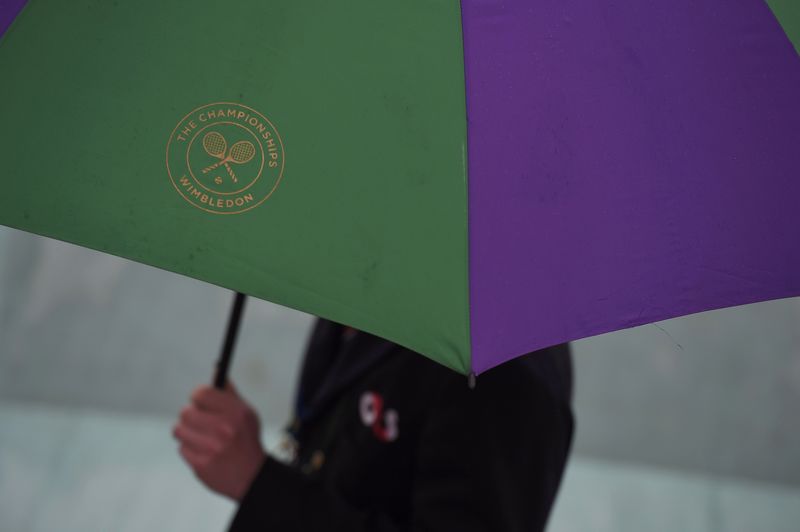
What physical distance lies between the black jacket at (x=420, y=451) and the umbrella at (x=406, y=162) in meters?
0.29

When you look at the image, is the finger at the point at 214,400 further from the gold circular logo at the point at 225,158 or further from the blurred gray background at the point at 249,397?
the blurred gray background at the point at 249,397

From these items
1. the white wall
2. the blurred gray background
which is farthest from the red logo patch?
the white wall

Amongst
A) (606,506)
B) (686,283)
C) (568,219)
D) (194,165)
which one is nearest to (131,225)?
(194,165)

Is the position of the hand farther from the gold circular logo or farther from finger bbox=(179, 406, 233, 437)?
the gold circular logo

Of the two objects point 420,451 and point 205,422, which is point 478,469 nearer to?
point 420,451

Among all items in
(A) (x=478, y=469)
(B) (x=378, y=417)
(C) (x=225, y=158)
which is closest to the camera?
(C) (x=225, y=158)

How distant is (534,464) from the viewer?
1.02m

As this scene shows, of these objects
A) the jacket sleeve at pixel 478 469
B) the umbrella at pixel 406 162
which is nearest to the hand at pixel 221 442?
the jacket sleeve at pixel 478 469

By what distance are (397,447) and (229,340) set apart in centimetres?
27

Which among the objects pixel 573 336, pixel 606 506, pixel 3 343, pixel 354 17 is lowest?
pixel 606 506

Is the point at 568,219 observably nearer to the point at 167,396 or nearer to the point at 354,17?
the point at 354,17

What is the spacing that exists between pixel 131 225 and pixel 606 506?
2792mm

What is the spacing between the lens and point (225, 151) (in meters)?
0.71

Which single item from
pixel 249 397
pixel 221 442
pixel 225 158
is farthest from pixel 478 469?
pixel 249 397
